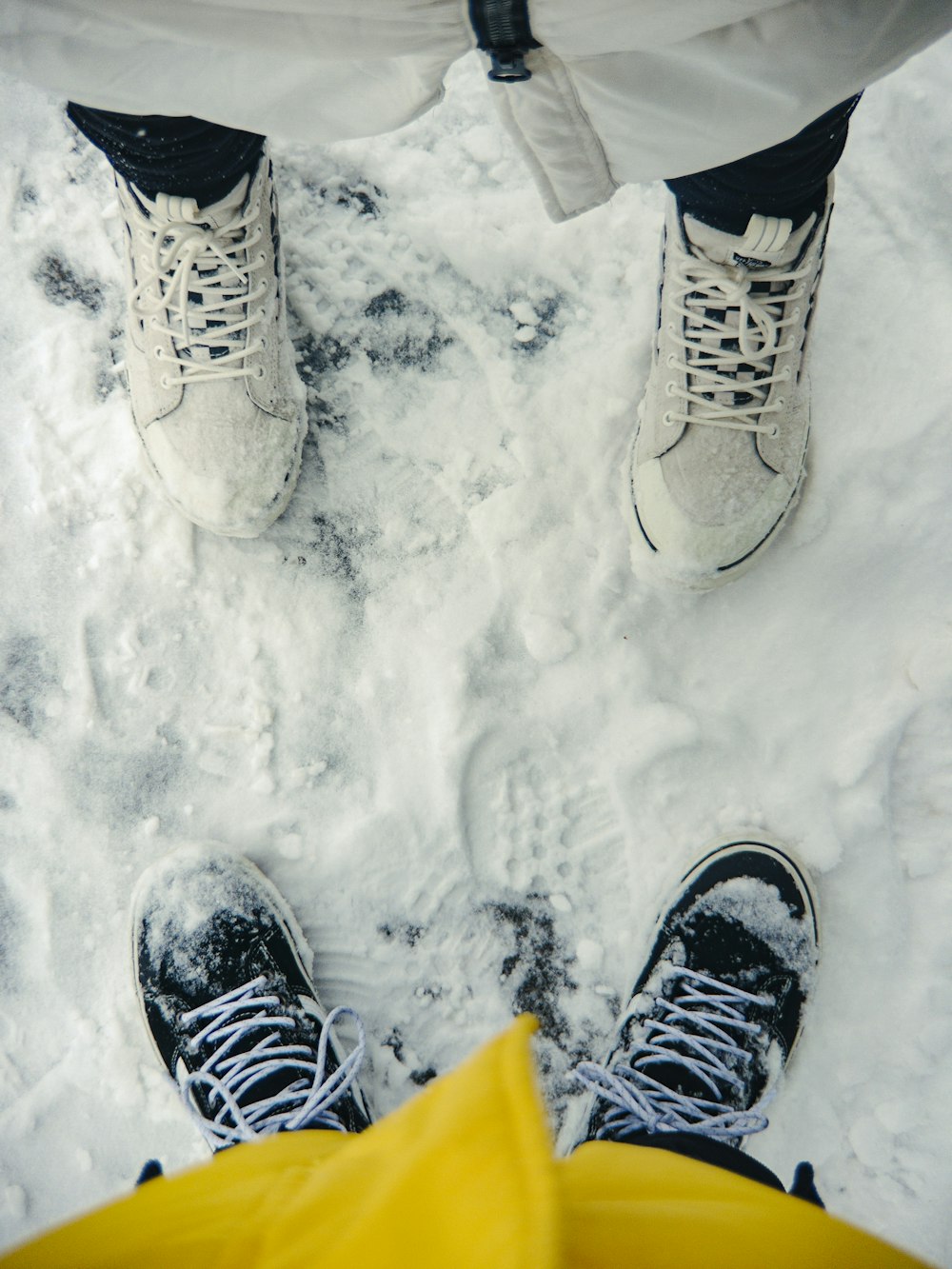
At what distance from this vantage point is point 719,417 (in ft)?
2.92

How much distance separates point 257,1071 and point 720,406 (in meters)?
0.92

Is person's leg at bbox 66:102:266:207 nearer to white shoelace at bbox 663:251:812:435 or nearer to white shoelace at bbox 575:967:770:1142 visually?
white shoelace at bbox 663:251:812:435

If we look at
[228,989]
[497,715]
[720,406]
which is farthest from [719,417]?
[228,989]

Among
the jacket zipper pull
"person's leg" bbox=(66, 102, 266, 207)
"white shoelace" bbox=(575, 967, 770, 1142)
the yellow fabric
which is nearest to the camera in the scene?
the yellow fabric

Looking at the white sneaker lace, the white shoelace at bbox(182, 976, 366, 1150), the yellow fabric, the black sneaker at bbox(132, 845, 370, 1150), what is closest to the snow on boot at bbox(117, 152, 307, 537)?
the white sneaker lace

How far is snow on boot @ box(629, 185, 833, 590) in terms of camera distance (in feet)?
2.81

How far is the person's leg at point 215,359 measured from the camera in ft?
2.93

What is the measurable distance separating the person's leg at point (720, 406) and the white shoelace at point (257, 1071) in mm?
679

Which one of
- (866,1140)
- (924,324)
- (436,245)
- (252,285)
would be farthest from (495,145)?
(866,1140)

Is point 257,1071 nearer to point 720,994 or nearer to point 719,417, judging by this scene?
point 720,994

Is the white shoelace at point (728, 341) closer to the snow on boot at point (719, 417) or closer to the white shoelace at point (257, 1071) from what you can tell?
the snow on boot at point (719, 417)

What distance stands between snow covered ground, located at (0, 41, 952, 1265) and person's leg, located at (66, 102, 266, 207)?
249 millimetres

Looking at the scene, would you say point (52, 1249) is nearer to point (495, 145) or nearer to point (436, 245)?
point (436, 245)

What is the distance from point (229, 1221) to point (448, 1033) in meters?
0.53
